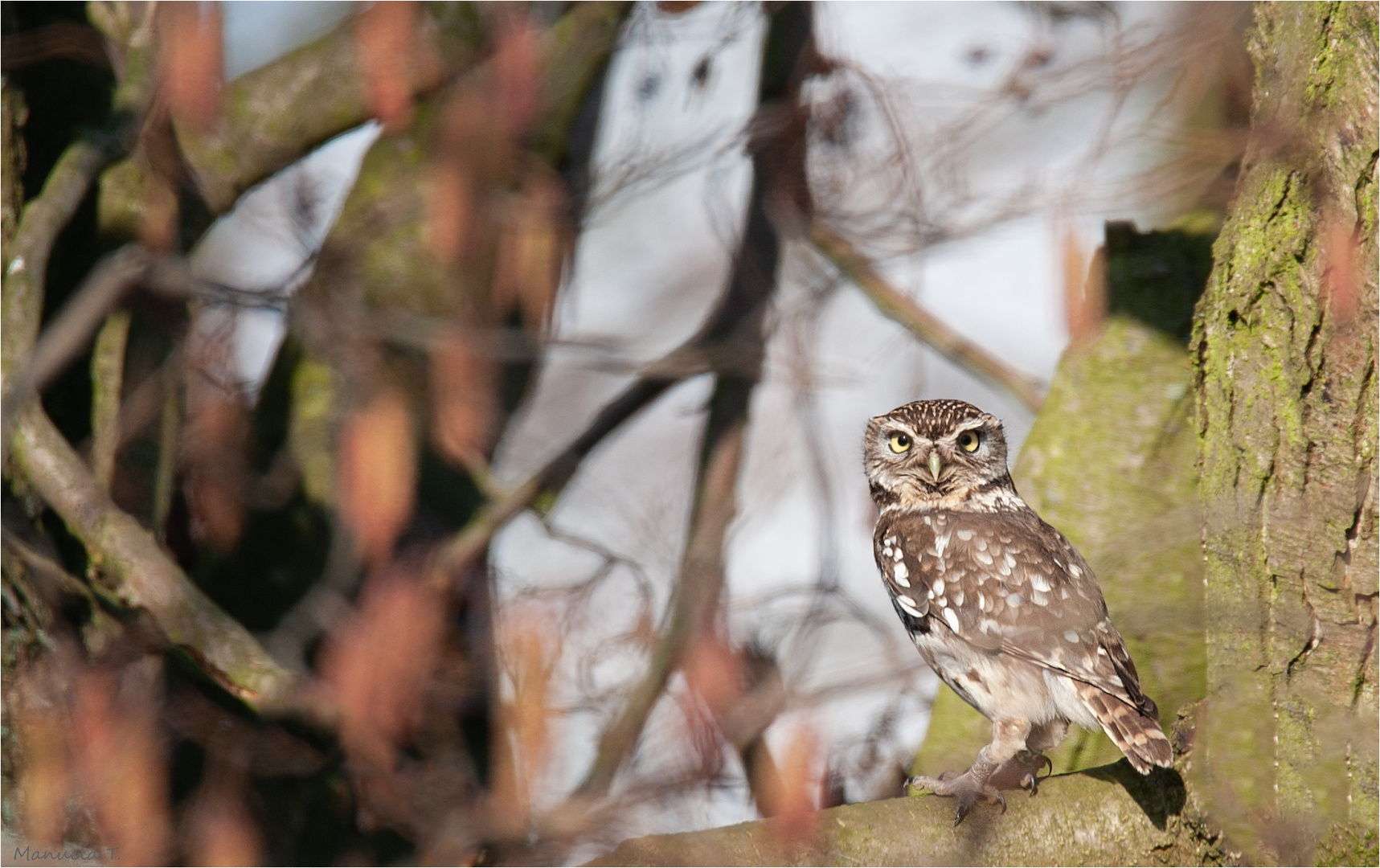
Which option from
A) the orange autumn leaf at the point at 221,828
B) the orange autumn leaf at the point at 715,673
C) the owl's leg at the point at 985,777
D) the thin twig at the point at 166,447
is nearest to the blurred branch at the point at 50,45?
the thin twig at the point at 166,447

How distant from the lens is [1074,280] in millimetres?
3658

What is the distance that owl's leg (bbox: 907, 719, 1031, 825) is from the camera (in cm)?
225

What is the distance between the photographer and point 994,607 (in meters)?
2.70

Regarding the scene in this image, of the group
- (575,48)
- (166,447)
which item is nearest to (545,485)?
(166,447)

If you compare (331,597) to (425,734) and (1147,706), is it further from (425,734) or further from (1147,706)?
(1147,706)

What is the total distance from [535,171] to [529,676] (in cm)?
220

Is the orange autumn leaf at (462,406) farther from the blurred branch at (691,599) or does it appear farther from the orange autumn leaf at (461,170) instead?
the blurred branch at (691,599)

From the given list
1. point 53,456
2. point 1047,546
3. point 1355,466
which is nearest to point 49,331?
point 53,456

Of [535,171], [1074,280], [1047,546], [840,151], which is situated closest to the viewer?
[1047,546]

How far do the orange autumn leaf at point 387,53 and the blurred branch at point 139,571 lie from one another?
189cm

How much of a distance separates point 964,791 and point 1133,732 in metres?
0.38

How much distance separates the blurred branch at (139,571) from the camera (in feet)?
11.0

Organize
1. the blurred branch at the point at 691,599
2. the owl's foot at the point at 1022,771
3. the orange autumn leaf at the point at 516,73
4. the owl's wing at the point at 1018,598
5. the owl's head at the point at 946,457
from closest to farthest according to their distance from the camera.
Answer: the owl's wing at the point at 1018,598, the owl's foot at the point at 1022,771, the owl's head at the point at 946,457, the blurred branch at the point at 691,599, the orange autumn leaf at the point at 516,73

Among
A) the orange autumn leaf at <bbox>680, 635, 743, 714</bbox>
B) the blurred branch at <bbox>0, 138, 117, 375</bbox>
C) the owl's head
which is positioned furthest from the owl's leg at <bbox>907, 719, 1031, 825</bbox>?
the blurred branch at <bbox>0, 138, 117, 375</bbox>
